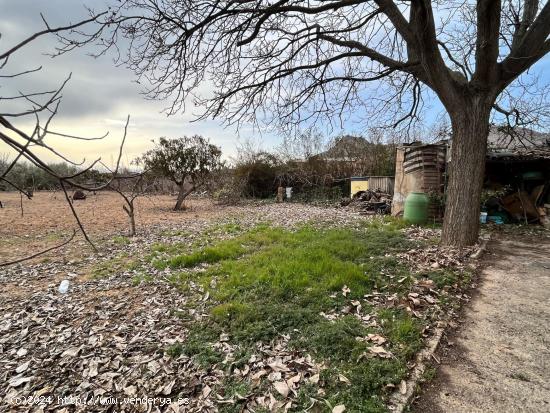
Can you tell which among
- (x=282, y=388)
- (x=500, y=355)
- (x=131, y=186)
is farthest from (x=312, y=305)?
(x=131, y=186)

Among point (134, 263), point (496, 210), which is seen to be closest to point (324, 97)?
point (134, 263)

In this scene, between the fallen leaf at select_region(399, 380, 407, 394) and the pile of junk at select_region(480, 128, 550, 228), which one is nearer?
the fallen leaf at select_region(399, 380, 407, 394)

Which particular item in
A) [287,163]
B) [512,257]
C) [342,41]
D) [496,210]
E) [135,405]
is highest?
[342,41]

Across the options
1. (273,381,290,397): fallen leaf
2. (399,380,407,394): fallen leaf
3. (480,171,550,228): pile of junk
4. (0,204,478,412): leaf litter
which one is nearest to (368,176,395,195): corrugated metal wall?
(480,171,550,228): pile of junk

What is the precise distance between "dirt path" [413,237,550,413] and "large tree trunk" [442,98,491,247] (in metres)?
1.29

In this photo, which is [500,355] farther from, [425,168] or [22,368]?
[425,168]

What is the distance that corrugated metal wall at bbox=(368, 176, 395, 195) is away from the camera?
1212 cm

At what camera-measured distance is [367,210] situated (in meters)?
10.9

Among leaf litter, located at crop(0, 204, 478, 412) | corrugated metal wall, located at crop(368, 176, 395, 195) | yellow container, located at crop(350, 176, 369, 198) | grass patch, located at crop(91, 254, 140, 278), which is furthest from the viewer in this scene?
yellow container, located at crop(350, 176, 369, 198)

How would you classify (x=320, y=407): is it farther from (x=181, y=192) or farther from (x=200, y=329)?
(x=181, y=192)

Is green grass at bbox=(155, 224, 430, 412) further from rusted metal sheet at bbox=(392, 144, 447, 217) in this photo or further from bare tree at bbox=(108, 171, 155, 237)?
rusted metal sheet at bbox=(392, 144, 447, 217)

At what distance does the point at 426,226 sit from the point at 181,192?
9.42m

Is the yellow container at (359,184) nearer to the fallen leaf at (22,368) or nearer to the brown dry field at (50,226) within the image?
the brown dry field at (50,226)

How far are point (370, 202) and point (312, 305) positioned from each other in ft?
27.6
